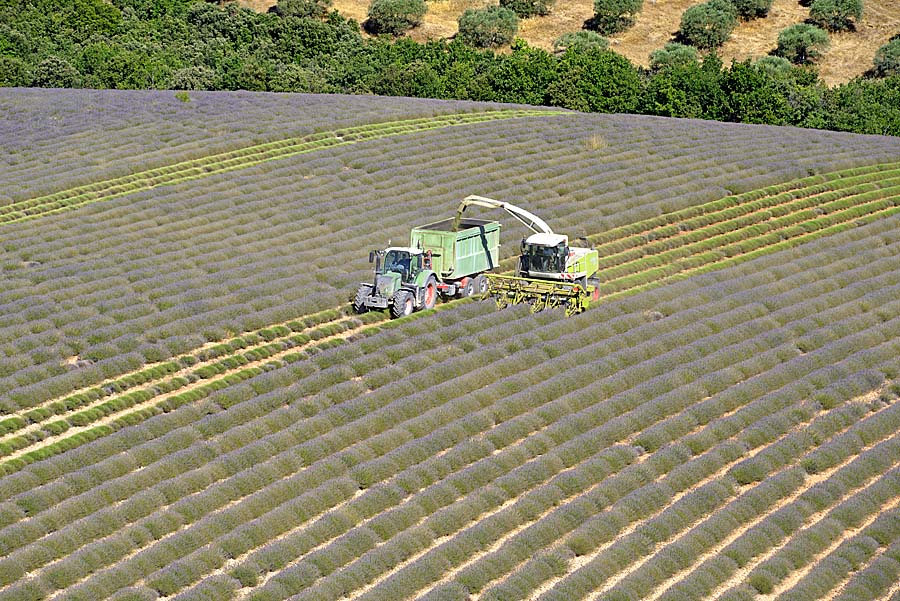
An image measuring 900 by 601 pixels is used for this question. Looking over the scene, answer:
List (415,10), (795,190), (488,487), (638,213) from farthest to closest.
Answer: (415,10) → (795,190) → (638,213) → (488,487)

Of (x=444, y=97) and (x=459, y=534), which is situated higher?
(x=459, y=534)

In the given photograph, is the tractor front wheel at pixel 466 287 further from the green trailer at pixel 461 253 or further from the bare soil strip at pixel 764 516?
the bare soil strip at pixel 764 516

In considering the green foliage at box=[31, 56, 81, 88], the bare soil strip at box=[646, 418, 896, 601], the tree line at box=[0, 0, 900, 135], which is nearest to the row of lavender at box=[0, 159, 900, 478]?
the bare soil strip at box=[646, 418, 896, 601]

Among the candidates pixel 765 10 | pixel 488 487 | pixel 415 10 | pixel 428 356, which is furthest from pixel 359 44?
pixel 488 487

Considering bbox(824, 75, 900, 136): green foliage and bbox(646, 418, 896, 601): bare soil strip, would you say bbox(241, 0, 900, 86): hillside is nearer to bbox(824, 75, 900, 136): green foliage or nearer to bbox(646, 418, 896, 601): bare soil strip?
bbox(824, 75, 900, 136): green foliage

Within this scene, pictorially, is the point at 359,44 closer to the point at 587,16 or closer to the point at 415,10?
the point at 415,10

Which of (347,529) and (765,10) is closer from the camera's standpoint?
(347,529)
